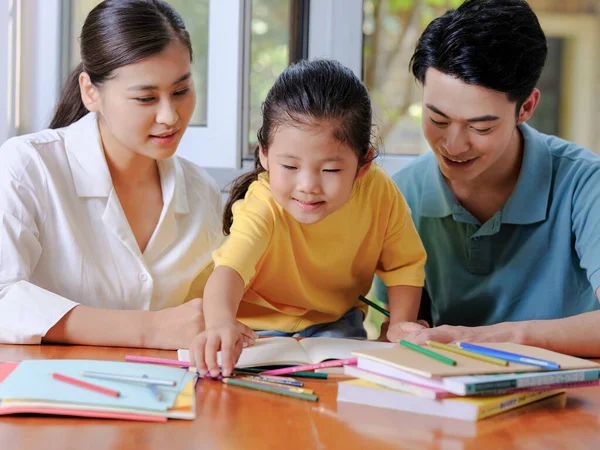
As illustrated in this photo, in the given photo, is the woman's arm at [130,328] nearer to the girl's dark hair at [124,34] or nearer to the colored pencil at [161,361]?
the colored pencil at [161,361]

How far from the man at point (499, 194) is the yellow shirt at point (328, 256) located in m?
0.15

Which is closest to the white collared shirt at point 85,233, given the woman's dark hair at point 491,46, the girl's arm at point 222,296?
the girl's arm at point 222,296

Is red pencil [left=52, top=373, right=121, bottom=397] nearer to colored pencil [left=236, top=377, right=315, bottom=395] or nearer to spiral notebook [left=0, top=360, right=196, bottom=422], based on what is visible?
spiral notebook [left=0, top=360, right=196, bottom=422]

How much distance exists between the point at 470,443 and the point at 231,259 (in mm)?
588

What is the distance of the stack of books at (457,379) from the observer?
900mm

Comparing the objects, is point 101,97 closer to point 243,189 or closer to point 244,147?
point 243,189

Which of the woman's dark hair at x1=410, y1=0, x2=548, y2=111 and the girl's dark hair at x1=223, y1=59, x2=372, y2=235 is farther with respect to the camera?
the woman's dark hair at x1=410, y1=0, x2=548, y2=111

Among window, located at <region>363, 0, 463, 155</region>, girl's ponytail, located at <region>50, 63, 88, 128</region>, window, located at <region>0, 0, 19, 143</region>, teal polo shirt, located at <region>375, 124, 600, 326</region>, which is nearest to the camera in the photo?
teal polo shirt, located at <region>375, 124, 600, 326</region>

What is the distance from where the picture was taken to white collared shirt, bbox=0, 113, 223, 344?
1.44 m

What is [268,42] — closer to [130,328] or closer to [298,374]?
[130,328]

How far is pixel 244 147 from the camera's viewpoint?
95.8 inches

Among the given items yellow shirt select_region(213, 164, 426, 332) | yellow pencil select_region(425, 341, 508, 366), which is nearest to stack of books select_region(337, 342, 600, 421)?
yellow pencil select_region(425, 341, 508, 366)

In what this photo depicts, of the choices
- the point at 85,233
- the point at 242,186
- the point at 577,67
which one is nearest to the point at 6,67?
the point at 85,233

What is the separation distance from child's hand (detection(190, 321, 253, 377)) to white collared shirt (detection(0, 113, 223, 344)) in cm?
43
